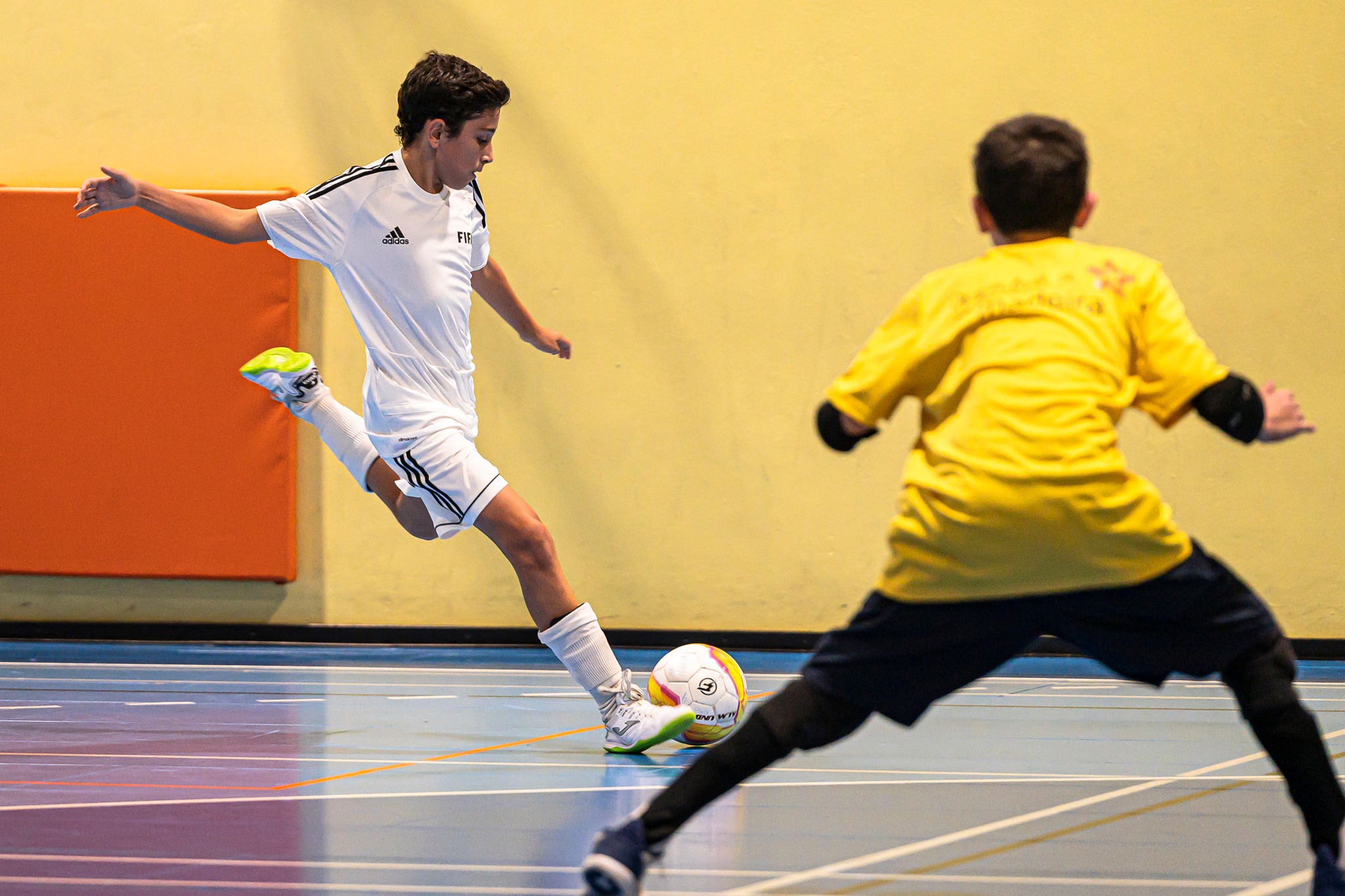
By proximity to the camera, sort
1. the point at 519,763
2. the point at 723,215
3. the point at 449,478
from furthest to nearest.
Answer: the point at 723,215, the point at 449,478, the point at 519,763

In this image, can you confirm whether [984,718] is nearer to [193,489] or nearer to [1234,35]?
[1234,35]

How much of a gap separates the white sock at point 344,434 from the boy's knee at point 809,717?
3.17m

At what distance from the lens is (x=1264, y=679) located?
257 cm

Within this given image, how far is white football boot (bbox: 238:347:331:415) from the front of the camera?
5.91m

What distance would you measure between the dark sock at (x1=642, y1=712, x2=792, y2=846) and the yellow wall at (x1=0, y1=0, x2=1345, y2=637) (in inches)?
222

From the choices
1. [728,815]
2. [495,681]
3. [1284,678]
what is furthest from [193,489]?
[1284,678]

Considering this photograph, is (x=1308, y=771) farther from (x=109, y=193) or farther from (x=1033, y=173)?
(x=109, y=193)

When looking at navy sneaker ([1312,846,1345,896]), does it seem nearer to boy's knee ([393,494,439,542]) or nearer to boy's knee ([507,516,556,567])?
boy's knee ([507,516,556,567])

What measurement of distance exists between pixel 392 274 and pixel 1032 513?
286cm

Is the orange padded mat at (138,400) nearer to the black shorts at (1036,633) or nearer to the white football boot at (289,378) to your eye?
the white football boot at (289,378)

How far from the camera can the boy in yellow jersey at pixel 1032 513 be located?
2.50 meters

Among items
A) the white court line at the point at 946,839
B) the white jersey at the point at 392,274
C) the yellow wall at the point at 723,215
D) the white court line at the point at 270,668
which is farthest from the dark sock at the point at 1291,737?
the yellow wall at the point at 723,215

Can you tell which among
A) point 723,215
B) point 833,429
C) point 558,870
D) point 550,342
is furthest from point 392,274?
point 723,215

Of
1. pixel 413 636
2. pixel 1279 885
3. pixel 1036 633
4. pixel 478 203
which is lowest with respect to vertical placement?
pixel 413 636
